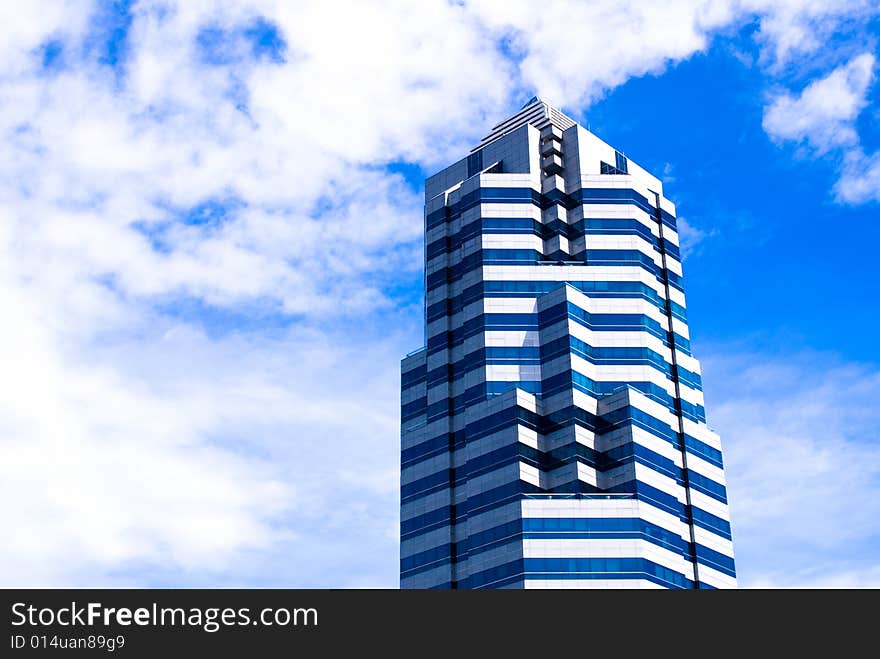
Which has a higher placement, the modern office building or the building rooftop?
the building rooftop

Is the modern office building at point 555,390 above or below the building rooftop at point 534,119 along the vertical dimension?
below

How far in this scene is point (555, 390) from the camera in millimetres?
157625

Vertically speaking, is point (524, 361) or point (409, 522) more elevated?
point (524, 361)

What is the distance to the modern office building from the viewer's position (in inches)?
5723

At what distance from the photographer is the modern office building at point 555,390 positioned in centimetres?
14538

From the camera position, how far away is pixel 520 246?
171125 mm
